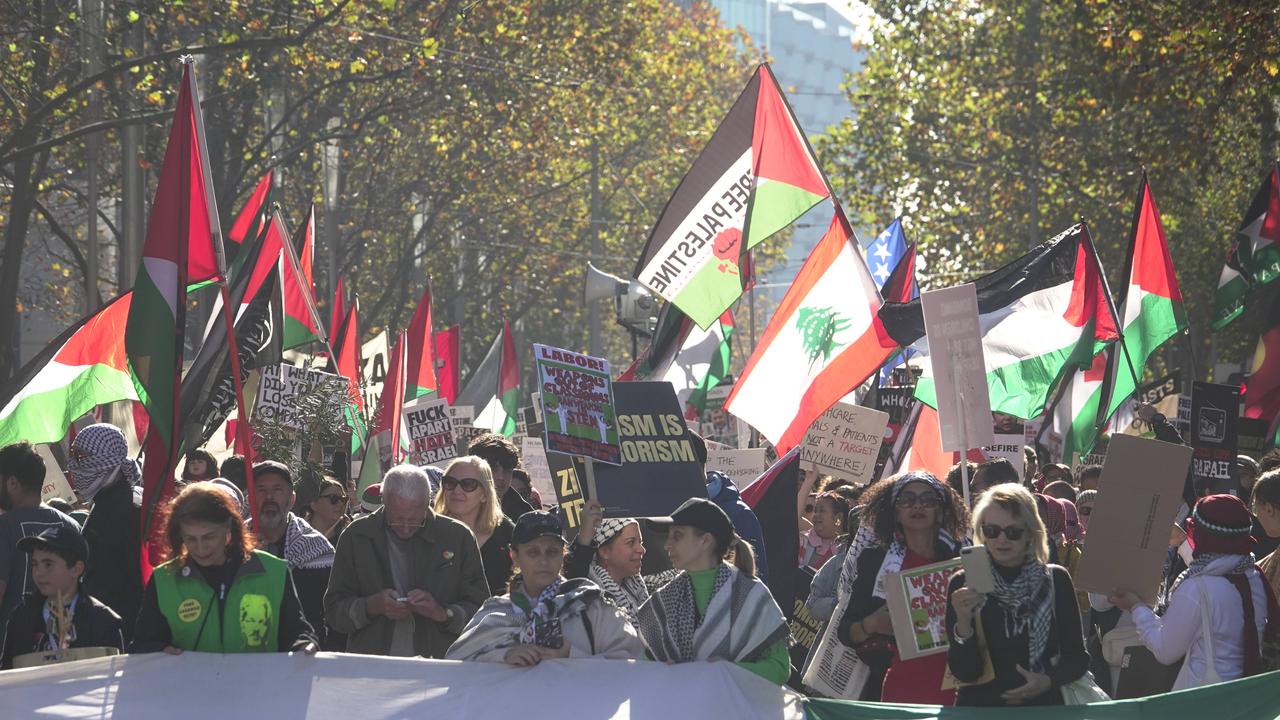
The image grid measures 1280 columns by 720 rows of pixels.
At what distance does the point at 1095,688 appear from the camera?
19.7 feet

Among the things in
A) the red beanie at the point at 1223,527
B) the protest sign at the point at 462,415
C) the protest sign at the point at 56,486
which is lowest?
the red beanie at the point at 1223,527

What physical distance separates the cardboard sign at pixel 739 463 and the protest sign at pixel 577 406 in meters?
4.03

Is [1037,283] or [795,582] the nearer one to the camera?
[795,582]

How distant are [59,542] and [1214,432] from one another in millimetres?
8209

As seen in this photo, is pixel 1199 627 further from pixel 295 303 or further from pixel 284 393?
→ pixel 295 303

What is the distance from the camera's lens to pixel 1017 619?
5734mm

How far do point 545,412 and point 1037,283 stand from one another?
542 cm

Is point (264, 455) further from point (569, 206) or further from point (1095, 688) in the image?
point (569, 206)

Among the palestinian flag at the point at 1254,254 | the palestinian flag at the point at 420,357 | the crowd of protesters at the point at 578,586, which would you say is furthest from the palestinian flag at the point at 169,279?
the palestinian flag at the point at 420,357

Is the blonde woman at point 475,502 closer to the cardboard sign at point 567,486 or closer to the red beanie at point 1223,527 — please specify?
the cardboard sign at point 567,486

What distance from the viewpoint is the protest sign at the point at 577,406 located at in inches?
324

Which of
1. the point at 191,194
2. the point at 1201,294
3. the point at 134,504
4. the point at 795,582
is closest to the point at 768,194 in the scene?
the point at 795,582

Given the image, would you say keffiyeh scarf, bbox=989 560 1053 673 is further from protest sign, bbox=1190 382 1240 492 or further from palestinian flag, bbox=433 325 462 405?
palestinian flag, bbox=433 325 462 405

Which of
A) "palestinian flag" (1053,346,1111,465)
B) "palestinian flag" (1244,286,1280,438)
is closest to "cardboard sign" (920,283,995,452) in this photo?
"palestinian flag" (1244,286,1280,438)
